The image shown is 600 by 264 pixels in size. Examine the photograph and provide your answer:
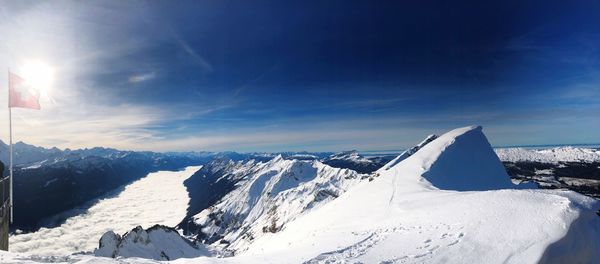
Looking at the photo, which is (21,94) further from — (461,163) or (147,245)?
(147,245)

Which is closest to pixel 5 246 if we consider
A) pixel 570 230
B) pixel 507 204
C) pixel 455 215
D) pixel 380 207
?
pixel 380 207

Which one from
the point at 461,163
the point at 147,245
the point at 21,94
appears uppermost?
the point at 21,94

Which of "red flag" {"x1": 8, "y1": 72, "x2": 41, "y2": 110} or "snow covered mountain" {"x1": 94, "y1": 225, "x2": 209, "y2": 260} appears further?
"snow covered mountain" {"x1": 94, "y1": 225, "x2": 209, "y2": 260}

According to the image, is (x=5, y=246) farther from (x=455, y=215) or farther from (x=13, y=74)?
(x=455, y=215)

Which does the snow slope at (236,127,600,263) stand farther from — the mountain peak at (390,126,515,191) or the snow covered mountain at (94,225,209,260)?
the snow covered mountain at (94,225,209,260)

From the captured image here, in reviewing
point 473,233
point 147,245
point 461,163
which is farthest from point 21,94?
point 147,245

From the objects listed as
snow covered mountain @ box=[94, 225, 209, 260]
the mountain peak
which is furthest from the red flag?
snow covered mountain @ box=[94, 225, 209, 260]

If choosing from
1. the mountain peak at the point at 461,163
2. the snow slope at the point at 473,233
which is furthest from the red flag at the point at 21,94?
the mountain peak at the point at 461,163

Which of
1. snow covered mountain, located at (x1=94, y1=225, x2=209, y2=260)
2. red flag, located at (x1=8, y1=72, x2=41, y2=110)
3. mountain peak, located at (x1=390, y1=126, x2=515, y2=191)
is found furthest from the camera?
snow covered mountain, located at (x1=94, y1=225, x2=209, y2=260)

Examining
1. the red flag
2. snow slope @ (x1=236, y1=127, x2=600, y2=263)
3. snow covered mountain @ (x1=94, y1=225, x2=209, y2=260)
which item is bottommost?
snow covered mountain @ (x1=94, y1=225, x2=209, y2=260)

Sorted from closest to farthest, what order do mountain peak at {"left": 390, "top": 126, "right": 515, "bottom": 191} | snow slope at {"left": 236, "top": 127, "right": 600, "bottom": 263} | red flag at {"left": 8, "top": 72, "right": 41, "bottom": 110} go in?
snow slope at {"left": 236, "top": 127, "right": 600, "bottom": 263} → red flag at {"left": 8, "top": 72, "right": 41, "bottom": 110} → mountain peak at {"left": 390, "top": 126, "right": 515, "bottom": 191}
